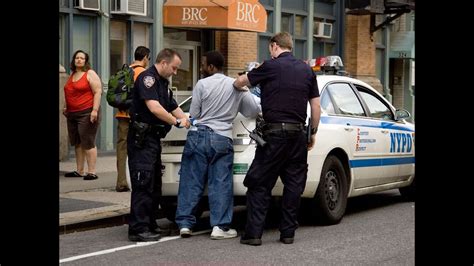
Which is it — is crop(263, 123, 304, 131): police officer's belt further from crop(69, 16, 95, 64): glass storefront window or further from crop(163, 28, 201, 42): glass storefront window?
crop(163, 28, 201, 42): glass storefront window

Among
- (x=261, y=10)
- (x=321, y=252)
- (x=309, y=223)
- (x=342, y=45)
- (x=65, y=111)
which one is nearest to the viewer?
(x=321, y=252)

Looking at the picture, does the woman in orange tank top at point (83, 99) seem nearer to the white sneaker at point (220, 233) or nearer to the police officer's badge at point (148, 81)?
the police officer's badge at point (148, 81)

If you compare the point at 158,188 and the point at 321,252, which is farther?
the point at 158,188

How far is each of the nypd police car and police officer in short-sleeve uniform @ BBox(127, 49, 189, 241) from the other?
482 millimetres

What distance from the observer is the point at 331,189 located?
8.63 metres

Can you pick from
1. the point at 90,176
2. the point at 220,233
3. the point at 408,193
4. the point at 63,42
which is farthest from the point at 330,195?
the point at 63,42

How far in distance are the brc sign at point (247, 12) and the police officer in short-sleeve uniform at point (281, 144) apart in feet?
27.8

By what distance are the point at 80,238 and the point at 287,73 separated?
256 cm

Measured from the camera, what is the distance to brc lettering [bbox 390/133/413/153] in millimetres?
9938

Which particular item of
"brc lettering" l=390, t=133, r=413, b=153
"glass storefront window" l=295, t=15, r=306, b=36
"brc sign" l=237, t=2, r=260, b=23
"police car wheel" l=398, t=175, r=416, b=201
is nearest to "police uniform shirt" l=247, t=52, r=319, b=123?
"brc lettering" l=390, t=133, r=413, b=153

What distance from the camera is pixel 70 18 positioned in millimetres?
14336

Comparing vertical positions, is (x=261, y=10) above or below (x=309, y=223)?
above
